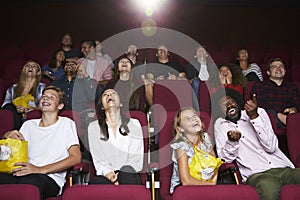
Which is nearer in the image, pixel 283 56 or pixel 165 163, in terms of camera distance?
pixel 165 163

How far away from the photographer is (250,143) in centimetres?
102

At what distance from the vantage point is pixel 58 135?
0.97 m

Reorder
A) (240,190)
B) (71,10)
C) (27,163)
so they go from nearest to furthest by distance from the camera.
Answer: (240,190) → (27,163) → (71,10)

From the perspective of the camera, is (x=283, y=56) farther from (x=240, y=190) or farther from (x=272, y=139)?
(x=240, y=190)

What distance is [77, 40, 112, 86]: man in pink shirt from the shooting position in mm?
1612

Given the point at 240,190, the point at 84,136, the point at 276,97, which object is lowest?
the point at 240,190

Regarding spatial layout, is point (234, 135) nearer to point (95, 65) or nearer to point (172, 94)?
point (172, 94)

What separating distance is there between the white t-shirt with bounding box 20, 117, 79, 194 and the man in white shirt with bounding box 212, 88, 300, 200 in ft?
0.99

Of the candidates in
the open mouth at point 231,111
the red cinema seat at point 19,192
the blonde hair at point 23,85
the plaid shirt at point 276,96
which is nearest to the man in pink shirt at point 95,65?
the blonde hair at point 23,85

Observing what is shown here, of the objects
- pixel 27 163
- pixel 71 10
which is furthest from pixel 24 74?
pixel 71 10

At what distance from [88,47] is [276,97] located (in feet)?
2.33

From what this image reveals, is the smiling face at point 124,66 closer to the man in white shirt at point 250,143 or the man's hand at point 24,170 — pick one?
the man in white shirt at point 250,143

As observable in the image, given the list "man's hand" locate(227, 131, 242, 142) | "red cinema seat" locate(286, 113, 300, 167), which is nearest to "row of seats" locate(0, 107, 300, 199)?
"red cinema seat" locate(286, 113, 300, 167)

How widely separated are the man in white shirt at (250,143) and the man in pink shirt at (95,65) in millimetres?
621
